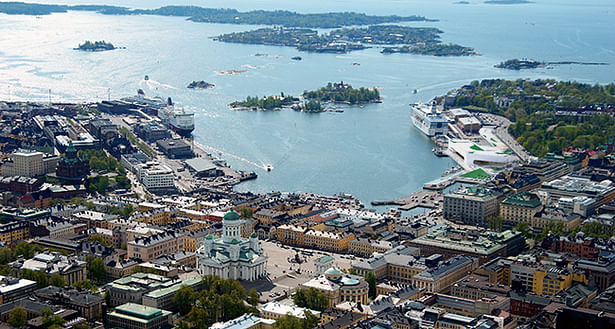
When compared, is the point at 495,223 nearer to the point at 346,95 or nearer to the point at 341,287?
the point at 341,287

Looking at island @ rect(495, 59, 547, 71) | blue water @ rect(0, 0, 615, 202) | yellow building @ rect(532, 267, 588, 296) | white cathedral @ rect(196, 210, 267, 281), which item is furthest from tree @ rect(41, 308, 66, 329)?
island @ rect(495, 59, 547, 71)

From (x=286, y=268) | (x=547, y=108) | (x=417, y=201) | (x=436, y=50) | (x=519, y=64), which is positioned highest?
(x=436, y=50)

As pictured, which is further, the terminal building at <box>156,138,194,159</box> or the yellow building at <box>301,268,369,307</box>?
the terminal building at <box>156,138,194,159</box>

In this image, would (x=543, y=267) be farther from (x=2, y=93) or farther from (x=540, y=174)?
(x=2, y=93)

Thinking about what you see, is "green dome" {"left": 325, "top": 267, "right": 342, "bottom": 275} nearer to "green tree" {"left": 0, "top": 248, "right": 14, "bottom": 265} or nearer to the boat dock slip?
"green tree" {"left": 0, "top": 248, "right": 14, "bottom": 265}

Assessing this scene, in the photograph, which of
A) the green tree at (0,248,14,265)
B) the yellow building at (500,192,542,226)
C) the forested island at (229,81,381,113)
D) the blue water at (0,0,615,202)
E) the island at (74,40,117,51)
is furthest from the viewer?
the island at (74,40,117,51)

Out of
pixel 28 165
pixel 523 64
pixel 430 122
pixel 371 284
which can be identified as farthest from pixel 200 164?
pixel 523 64
